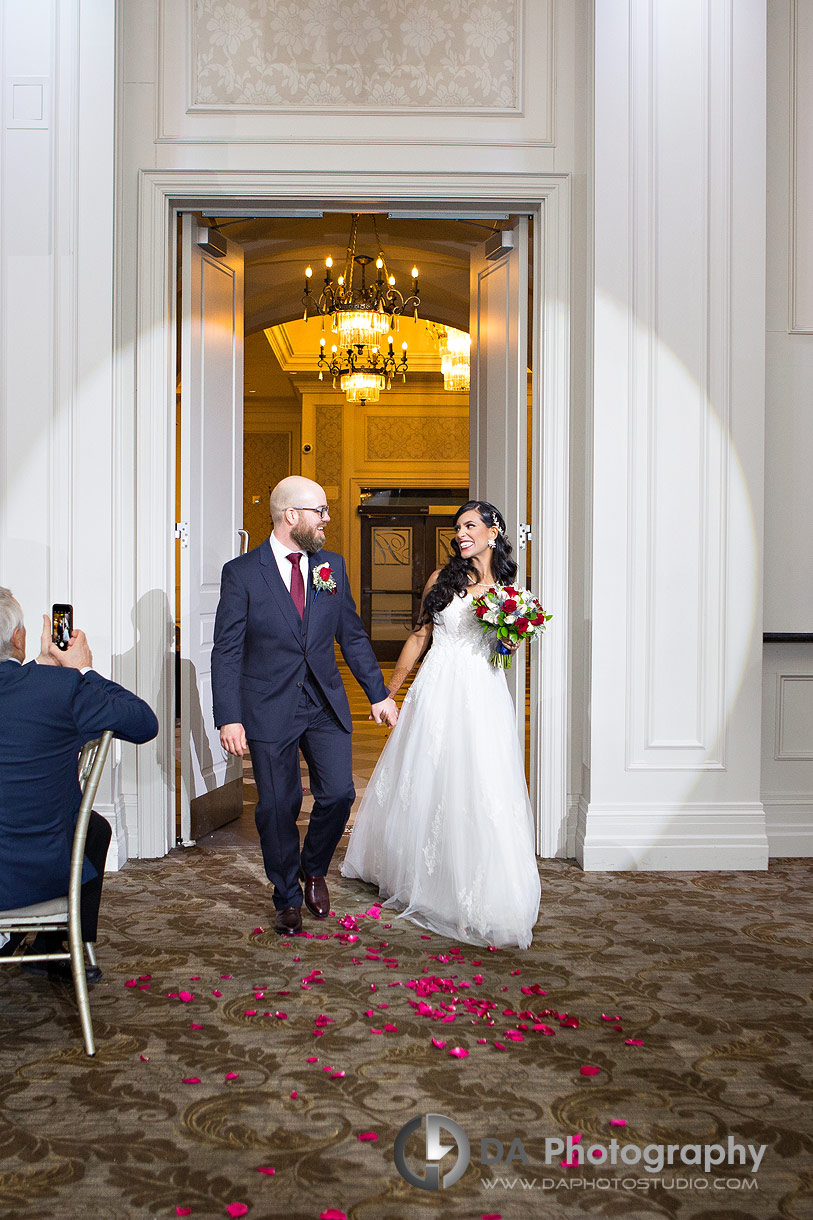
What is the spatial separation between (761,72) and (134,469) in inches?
142

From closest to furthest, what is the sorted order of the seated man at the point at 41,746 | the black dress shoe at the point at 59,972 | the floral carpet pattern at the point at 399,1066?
the floral carpet pattern at the point at 399,1066, the seated man at the point at 41,746, the black dress shoe at the point at 59,972

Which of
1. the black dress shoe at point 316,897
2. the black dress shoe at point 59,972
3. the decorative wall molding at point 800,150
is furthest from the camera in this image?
the decorative wall molding at point 800,150

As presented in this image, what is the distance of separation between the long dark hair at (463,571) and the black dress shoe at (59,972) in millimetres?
1833

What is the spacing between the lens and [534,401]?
5.13m

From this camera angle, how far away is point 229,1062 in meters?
2.80

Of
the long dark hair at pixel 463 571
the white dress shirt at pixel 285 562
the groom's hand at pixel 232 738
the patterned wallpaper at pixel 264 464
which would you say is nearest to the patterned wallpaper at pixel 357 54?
the long dark hair at pixel 463 571

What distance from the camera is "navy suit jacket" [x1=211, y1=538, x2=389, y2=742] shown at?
12.4 ft

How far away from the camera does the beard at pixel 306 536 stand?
390cm

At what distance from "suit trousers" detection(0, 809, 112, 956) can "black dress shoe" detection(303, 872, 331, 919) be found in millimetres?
976

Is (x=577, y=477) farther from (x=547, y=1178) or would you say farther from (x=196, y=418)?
(x=547, y=1178)

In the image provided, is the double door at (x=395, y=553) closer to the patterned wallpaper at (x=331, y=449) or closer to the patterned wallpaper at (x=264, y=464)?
the patterned wallpaper at (x=331, y=449)

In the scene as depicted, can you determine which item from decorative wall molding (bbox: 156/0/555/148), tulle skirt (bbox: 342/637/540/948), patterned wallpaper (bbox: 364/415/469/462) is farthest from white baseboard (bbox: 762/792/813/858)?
patterned wallpaper (bbox: 364/415/469/462)

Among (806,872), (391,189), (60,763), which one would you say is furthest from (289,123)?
(806,872)

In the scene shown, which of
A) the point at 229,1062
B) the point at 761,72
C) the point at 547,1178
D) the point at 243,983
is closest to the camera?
the point at 547,1178
